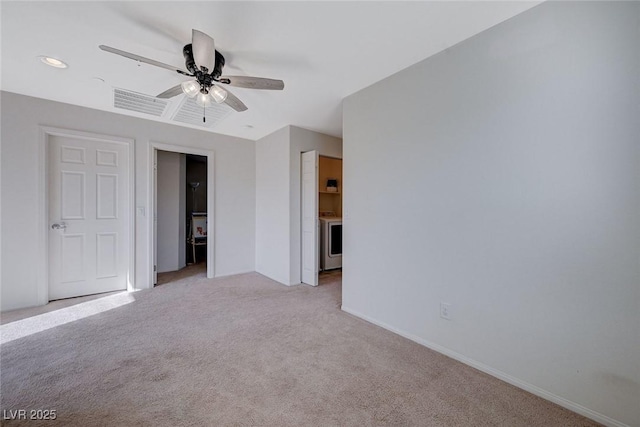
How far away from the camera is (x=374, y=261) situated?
260cm

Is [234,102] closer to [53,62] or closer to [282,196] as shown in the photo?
[53,62]

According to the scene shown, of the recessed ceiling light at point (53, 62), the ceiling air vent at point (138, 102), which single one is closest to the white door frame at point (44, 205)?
the ceiling air vent at point (138, 102)

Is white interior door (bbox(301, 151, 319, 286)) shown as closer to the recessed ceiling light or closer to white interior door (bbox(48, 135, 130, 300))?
white interior door (bbox(48, 135, 130, 300))

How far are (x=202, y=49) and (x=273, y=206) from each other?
2696mm

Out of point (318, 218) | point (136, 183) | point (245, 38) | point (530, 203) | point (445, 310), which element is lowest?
point (445, 310)

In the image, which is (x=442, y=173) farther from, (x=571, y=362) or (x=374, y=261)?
(x=571, y=362)

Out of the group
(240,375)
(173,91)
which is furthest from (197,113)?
(240,375)

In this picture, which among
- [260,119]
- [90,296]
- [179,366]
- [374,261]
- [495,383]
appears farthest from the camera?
[260,119]

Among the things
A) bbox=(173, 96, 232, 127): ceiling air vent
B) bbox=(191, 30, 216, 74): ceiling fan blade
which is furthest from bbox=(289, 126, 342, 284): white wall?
bbox=(191, 30, 216, 74): ceiling fan blade

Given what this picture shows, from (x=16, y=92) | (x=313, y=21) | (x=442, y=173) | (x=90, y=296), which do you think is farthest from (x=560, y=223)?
(x=16, y=92)

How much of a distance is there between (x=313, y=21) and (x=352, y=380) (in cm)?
243

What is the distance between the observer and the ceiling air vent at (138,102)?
285 centimetres

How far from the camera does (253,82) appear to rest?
2.00 meters

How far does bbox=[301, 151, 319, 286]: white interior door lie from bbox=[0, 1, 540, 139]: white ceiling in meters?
1.26
